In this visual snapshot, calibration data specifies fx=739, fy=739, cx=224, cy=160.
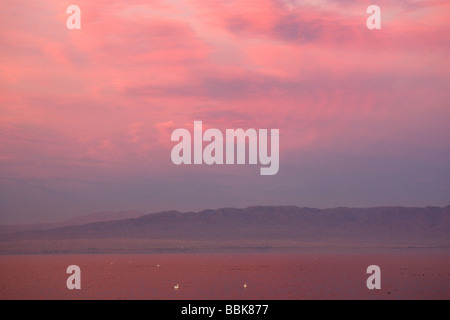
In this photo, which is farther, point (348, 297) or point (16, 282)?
point (16, 282)
